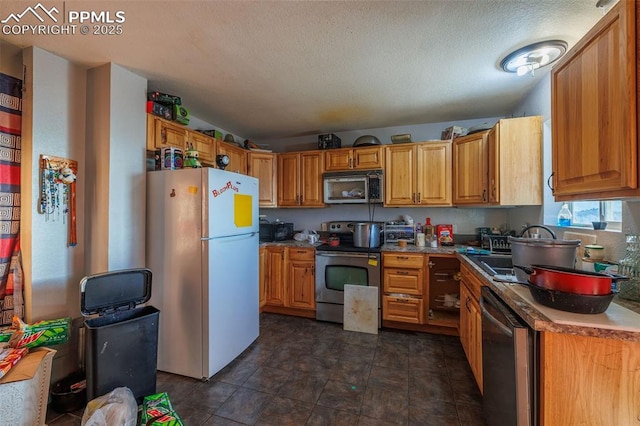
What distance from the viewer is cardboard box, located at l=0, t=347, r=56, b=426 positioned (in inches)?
49.8

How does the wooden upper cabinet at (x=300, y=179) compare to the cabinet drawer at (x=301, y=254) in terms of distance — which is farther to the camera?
the wooden upper cabinet at (x=300, y=179)

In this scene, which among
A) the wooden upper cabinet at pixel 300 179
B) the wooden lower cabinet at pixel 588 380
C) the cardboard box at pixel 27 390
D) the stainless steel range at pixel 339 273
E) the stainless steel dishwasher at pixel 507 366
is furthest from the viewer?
the wooden upper cabinet at pixel 300 179

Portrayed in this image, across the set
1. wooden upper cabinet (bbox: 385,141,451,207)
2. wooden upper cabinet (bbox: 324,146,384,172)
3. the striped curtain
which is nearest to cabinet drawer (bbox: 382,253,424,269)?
wooden upper cabinet (bbox: 385,141,451,207)

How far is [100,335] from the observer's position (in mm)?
1485

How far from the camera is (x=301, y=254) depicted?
318 cm

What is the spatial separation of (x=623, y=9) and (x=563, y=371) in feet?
4.41

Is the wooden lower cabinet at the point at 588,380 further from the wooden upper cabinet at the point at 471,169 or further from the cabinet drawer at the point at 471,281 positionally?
the wooden upper cabinet at the point at 471,169

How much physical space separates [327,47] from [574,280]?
1.85 m

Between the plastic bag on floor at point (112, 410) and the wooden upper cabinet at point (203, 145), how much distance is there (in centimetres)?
209

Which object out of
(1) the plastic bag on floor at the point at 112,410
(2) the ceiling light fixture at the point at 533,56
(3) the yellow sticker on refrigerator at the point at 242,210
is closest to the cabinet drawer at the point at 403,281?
(3) the yellow sticker on refrigerator at the point at 242,210

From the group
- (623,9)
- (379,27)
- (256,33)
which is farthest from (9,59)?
(623,9)

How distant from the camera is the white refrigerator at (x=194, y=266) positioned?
1981mm

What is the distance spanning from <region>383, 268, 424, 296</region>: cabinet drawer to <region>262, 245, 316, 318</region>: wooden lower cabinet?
0.87m

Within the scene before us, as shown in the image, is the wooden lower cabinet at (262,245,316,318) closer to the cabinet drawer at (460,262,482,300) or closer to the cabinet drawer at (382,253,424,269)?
the cabinet drawer at (382,253,424,269)
